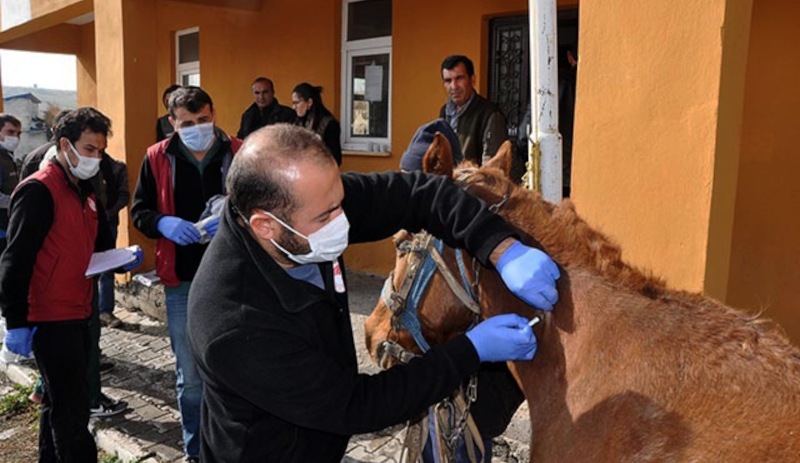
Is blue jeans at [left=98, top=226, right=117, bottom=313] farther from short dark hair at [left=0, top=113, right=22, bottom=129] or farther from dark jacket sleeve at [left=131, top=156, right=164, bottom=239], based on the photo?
dark jacket sleeve at [left=131, top=156, right=164, bottom=239]

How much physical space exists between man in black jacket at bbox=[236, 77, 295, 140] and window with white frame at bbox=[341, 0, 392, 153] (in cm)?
89

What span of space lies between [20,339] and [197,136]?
55.5 inches

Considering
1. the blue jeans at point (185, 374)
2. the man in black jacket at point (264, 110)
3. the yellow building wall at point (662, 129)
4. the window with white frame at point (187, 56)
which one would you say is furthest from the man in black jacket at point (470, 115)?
the window with white frame at point (187, 56)

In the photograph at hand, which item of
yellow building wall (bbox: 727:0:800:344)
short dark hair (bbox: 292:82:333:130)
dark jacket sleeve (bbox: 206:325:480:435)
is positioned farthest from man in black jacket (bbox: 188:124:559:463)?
short dark hair (bbox: 292:82:333:130)

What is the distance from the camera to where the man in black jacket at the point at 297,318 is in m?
1.65

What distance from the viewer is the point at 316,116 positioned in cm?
676

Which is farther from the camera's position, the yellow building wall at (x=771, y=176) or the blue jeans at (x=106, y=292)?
the blue jeans at (x=106, y=292)

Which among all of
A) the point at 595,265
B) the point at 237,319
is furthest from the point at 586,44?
the point at 237,319

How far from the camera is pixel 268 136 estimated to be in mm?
1714

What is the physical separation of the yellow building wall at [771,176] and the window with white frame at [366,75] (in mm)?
3865

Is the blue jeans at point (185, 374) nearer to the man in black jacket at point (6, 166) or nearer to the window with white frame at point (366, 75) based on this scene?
the man in black jacket at point (6, 166)

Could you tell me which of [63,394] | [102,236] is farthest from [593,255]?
[102,236]

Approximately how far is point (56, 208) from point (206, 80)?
711cm

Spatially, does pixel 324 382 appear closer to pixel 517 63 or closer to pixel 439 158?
pixel 439 158
